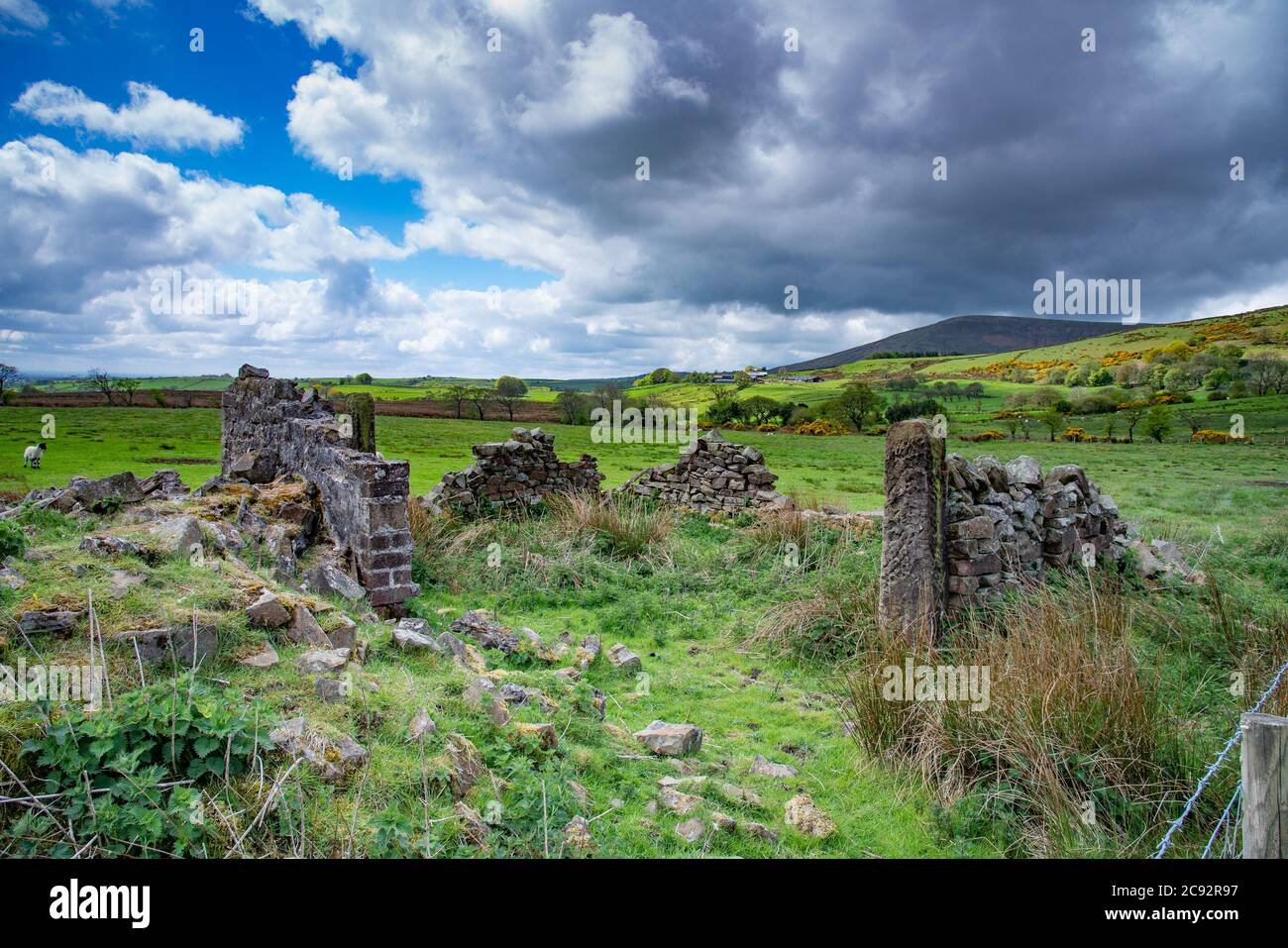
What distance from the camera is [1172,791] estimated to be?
3.70 m

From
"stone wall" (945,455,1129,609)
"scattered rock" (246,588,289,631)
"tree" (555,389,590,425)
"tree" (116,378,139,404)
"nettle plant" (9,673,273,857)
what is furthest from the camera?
"tree" (555,389,590,425)

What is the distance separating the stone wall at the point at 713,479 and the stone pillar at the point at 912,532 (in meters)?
7.42

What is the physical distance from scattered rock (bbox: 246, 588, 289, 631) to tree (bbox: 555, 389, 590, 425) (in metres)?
29.1

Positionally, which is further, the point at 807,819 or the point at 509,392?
the point at 509,392

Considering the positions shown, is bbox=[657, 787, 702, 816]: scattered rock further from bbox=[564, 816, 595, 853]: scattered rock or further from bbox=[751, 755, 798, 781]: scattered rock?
bbox=[751, 755, 798, 781]: scattered rock

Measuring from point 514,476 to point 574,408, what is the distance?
827 inches

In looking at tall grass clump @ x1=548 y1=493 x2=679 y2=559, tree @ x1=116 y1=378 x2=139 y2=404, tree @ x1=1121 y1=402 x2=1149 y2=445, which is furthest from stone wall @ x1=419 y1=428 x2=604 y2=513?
tree @ x1=1121 y1=402 x2=1149 y2=445

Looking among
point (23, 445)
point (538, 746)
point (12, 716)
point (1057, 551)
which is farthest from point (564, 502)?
point (23, 445)

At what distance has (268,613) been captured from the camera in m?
4.99

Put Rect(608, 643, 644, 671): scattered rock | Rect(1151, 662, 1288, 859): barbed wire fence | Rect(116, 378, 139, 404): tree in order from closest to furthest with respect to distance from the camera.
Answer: Rect(1151, 662, 1288, 859): barbed wire fence, Rect(608, 643, 644, 671): scattered rock, Rect(116, 378, 139, 404): tree

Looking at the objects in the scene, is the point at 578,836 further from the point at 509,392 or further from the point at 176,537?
the point at 509,392

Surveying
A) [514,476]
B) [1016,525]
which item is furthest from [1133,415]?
[514,476]

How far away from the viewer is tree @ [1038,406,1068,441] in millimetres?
29328
